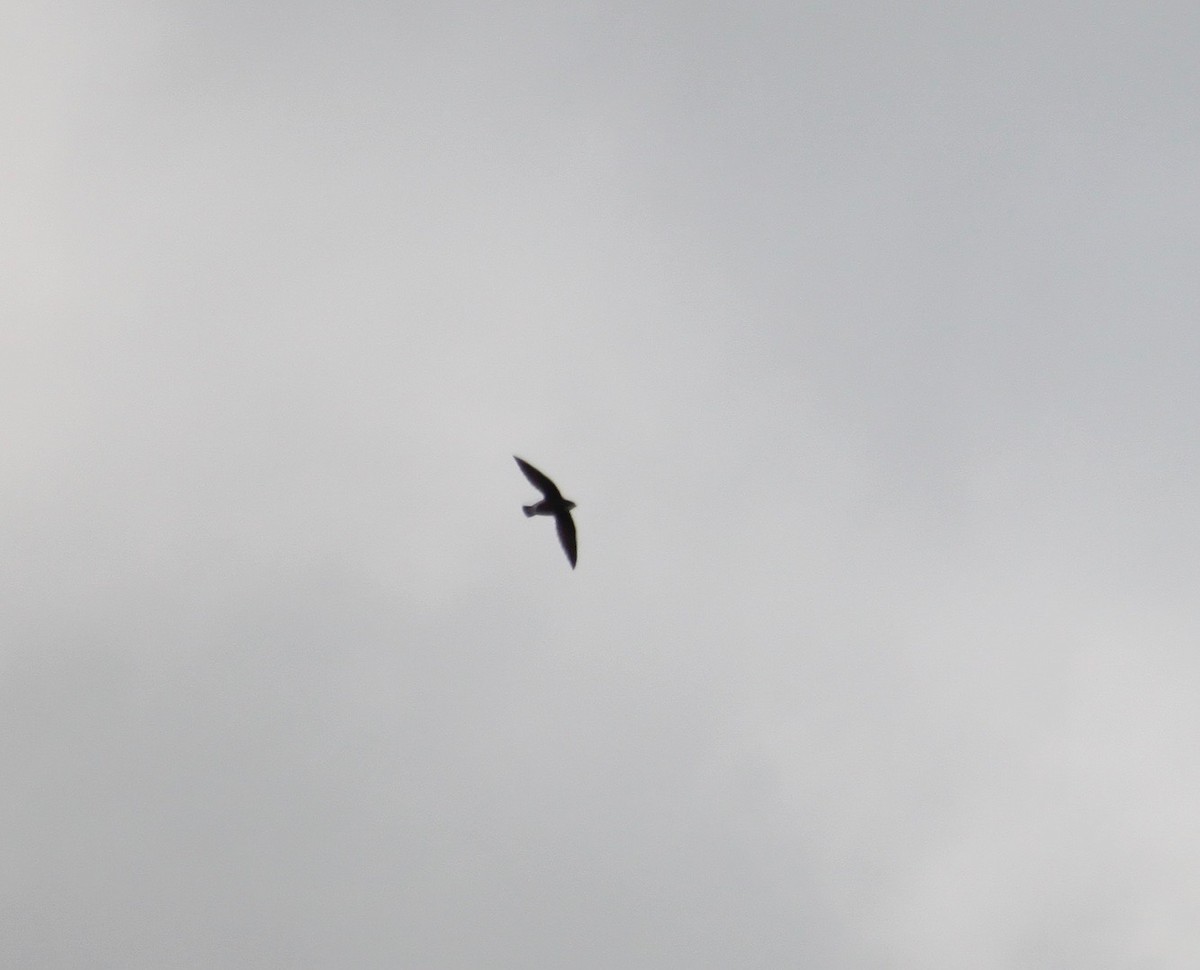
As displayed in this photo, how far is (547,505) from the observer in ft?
249

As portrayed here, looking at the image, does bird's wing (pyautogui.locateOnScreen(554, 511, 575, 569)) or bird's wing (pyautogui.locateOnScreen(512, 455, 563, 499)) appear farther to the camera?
bird's wing (pyautogui.locateOnScreen(554, 511, 575, 569))

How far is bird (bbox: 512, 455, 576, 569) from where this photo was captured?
7506 centimetres

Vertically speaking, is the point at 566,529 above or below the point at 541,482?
below

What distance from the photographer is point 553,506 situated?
76062 mm

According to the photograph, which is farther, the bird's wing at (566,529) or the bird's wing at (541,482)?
the bird's wing at (566,529)

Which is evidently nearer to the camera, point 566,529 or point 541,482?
point 541,482

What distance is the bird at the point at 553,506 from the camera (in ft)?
246
